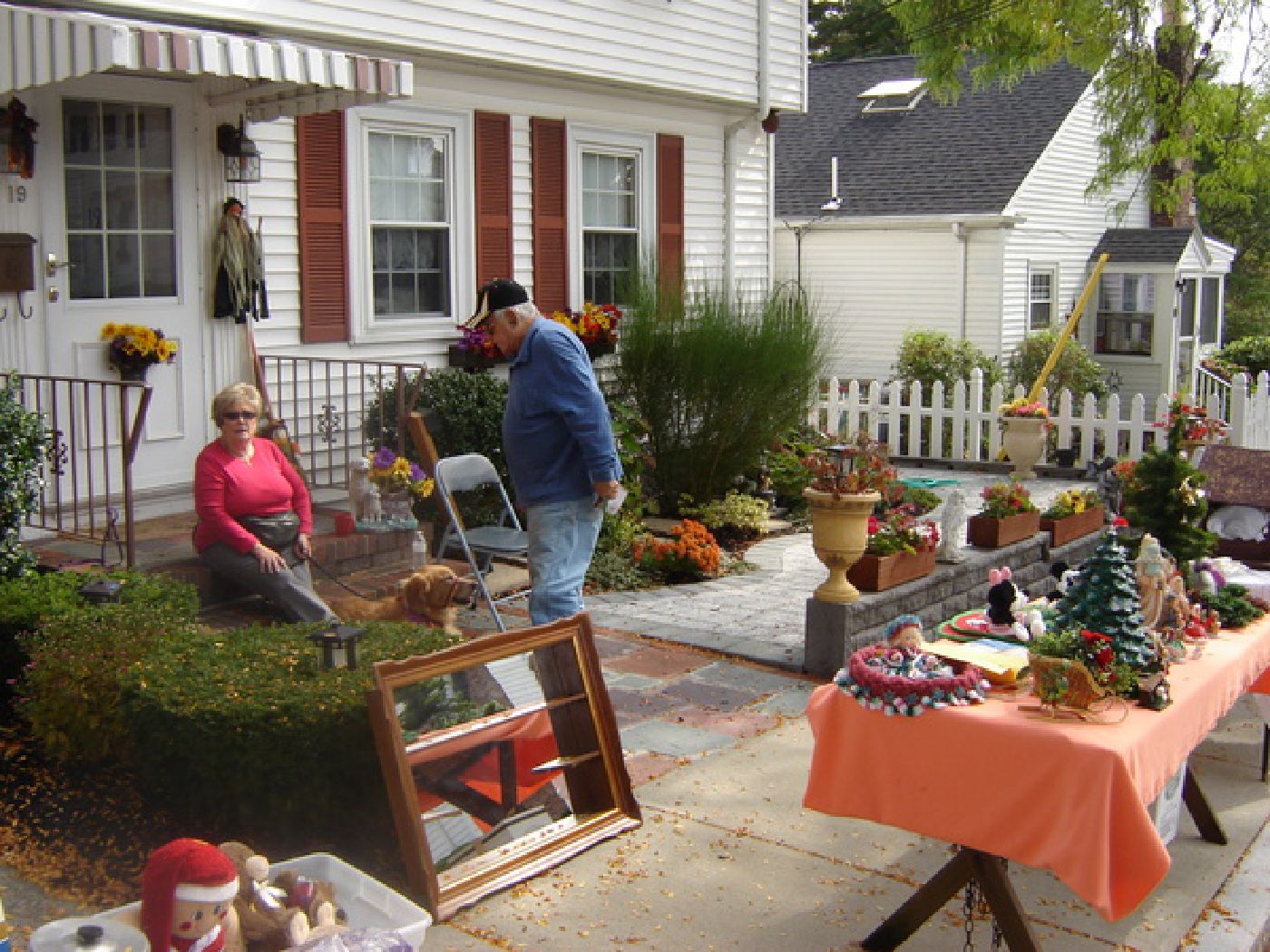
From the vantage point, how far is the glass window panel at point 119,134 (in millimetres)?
7668

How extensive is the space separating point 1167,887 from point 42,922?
3.45 metres

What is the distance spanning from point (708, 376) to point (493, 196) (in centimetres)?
218

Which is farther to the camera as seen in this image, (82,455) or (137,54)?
(82,455)

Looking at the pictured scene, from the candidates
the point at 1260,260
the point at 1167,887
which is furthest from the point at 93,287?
the point at 1260,260

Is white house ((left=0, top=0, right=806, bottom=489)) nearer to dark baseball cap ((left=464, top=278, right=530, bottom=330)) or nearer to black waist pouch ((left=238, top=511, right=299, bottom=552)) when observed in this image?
black waist pouch ((left=238, top=511, right=299, bottom=552))

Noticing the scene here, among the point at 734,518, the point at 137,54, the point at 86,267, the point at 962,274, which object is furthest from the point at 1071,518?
the point at 962,274

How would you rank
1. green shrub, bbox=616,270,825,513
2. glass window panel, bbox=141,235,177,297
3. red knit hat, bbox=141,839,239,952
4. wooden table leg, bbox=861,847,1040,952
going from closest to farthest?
red knit hat, bbox=141,839,239,952 < wooden table leg, bbox=861,847,1040,952 < glass window panel, bbox=141,235,177,297 < green shrub, bbox=616,270,825,513

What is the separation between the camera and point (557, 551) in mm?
5727

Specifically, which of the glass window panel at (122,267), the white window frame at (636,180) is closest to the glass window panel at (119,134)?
the glass window panel at (122,267)

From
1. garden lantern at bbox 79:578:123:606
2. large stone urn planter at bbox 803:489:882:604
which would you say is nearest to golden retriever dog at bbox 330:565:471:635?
garden lantern at bbox 79:578:123:606

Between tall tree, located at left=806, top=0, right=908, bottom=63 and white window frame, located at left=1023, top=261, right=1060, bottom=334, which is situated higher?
tall tree, located at left=806, top=0, right=908, bottom=63

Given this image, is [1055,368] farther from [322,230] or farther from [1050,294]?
[322,230]

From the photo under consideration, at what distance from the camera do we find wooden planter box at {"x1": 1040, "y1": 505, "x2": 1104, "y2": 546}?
8.38 meters

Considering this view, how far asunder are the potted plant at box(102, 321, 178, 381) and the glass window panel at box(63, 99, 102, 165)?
3.03 ft
